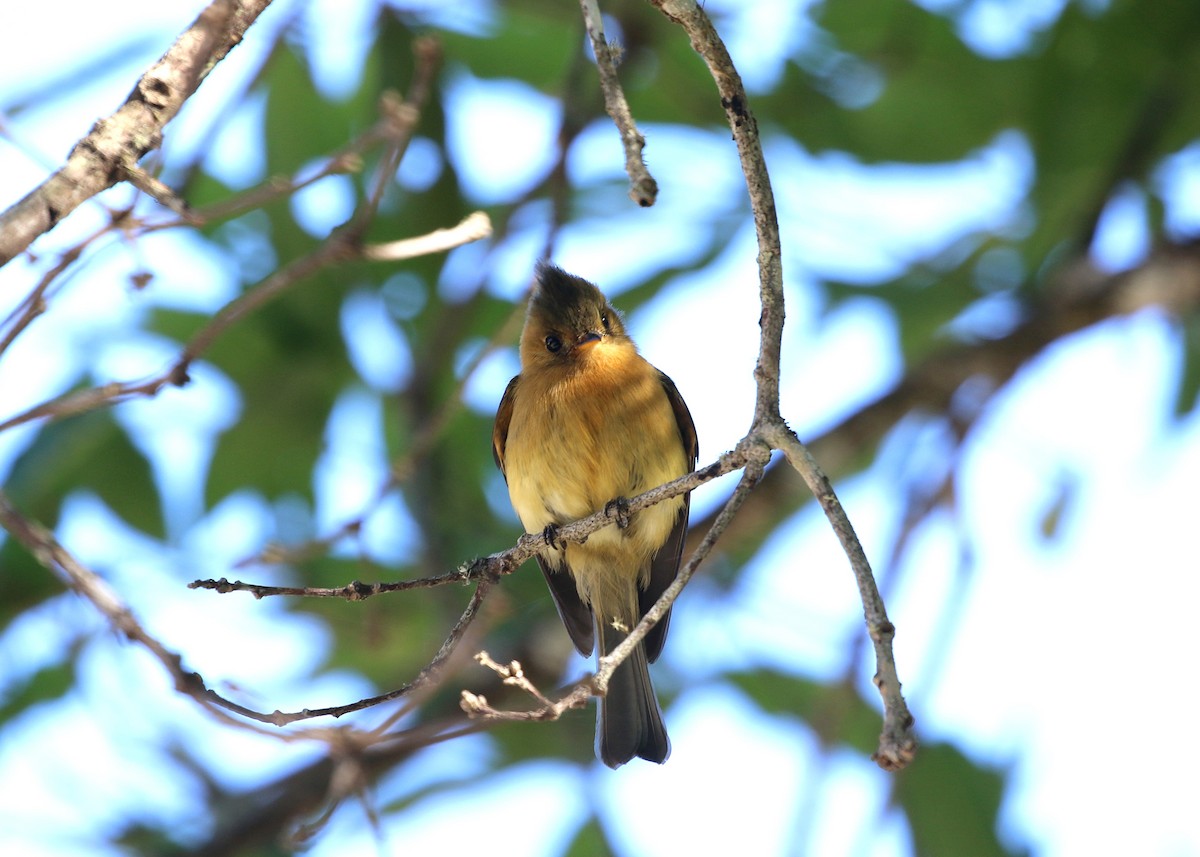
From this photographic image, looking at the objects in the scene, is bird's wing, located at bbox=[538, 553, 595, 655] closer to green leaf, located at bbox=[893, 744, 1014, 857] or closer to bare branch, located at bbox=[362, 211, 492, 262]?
green leaf, located at bbox=[893, 744, 1014, 857]

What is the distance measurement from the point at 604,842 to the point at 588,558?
1.82 m

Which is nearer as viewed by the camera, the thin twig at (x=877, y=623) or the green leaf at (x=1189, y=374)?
the thin twig at (x=877, y=623)

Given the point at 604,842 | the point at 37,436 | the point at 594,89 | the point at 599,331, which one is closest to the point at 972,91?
the point at 594,89

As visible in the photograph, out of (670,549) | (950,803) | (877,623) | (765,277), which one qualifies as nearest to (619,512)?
(765,277)

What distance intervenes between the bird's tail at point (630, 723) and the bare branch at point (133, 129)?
97.2 inches

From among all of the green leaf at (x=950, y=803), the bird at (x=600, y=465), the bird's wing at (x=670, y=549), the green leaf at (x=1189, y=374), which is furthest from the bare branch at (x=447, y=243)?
the green leaf at (x=1189, y=374)

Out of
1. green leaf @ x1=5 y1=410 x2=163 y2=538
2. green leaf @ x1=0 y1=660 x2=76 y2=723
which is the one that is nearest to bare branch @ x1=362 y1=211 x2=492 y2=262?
green leaf @ x1=5 y1=410 x2=163 y2=538

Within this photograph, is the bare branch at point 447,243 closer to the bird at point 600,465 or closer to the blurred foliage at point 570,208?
the bird at point 600,465

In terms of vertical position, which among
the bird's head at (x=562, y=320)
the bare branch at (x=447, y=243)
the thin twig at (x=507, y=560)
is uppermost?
the bird's head at (x=562, y=320)

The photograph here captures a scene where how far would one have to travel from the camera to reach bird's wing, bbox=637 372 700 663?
186 inches

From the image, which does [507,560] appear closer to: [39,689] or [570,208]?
[570,208]

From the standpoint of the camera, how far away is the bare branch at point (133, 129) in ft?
6.98

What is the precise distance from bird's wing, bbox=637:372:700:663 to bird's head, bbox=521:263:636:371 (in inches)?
14.1

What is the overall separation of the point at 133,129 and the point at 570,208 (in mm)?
3862
